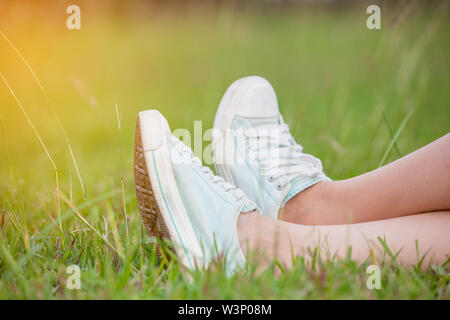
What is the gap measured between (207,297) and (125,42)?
4792 mm

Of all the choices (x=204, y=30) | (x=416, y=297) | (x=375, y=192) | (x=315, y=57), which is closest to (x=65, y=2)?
(x=204, y=30)

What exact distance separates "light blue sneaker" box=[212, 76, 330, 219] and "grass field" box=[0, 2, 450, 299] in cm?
26

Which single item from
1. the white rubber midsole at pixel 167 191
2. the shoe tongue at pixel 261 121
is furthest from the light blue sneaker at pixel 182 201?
the shoe tongue at pixel 261 121

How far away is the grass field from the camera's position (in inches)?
34.3

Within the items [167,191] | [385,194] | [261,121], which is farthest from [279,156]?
[167,191]

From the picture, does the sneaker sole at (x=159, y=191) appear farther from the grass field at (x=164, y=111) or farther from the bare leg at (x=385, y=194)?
the bare leg at (x=385, y=194)

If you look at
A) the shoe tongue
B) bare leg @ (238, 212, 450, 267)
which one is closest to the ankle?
bare leg @ (238, 212, 450, 267)

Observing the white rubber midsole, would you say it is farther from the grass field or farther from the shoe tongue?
the shoe tongue

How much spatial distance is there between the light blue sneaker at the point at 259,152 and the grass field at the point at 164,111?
0.86 feet

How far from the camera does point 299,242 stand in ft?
3.22

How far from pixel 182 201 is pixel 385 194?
0.49 meters

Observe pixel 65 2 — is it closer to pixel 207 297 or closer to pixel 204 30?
pixel 204 30

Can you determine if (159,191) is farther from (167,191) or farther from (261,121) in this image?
(261,121)

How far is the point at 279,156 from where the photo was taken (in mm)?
1315
